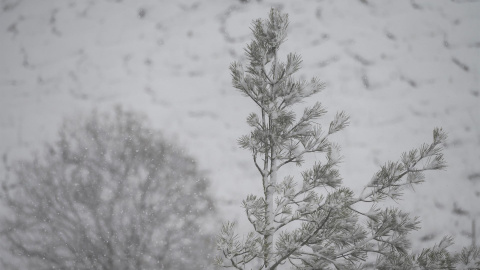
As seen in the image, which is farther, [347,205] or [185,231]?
[185,231]

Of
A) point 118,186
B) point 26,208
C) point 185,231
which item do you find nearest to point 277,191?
point 185,231

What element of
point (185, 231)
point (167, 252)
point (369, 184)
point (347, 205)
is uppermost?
point (185, 231)

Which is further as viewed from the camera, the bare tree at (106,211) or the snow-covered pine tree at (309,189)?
the bare tree at (106,211)

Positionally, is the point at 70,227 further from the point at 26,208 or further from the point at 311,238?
the point at 311,238

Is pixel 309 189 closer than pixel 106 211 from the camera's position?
Yes

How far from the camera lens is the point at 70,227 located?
584 cm

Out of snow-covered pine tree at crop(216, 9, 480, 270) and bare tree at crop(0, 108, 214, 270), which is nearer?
snow-covered pine tree at crop(216, 9, 480, 270)

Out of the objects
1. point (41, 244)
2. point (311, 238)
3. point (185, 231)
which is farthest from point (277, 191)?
point (41, 244)

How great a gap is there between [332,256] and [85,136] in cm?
564

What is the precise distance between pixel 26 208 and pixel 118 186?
193cm

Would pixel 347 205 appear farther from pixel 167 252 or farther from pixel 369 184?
pixel 167 252

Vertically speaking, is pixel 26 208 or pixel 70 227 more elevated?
pixel 26 208

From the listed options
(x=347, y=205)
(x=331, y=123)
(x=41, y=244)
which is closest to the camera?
(x=347, y=205)

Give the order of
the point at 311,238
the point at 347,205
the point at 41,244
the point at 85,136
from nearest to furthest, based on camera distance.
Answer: the point at 347,205 → the point at 311,238 → the point at 41,244 → the point at 85,136
